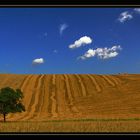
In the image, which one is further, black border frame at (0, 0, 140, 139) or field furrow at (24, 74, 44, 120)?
field furrow at (24, 74, 44, 120)

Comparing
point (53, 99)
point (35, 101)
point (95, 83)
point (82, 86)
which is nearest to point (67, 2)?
point (35, 101)

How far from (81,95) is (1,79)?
50.4 feet

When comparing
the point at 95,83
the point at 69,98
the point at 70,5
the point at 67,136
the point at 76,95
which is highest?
the point at 95,83

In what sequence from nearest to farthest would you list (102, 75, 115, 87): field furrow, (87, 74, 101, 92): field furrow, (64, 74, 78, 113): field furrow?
1. (64, 74, 78, 113): field furrow
2. (87, 74, 101, 92): field furrow
3. (102, 75, 115, 87): field furrow

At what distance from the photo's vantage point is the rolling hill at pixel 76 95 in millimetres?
39031

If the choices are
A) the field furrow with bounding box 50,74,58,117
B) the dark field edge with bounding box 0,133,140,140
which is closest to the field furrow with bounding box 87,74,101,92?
the field furrow with bounding box 50,74,58,117

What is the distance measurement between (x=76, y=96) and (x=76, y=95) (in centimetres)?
39

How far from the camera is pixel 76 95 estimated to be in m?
47.7

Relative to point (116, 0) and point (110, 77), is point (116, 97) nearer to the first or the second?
point (110, 77)

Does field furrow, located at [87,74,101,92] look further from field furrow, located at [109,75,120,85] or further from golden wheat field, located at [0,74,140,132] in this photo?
field furrow, located at [109,75,120,85]

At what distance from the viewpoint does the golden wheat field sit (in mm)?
38403

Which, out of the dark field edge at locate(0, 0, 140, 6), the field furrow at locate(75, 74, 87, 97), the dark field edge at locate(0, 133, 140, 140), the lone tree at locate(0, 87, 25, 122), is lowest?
the dark field edge at locate(0, 133, 140, 140)

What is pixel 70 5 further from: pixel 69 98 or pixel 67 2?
pixel 69 98

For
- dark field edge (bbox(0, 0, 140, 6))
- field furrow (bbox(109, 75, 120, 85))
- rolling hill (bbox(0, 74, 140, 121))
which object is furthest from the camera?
field furrow (bbox(109, 75, 120, 85))
